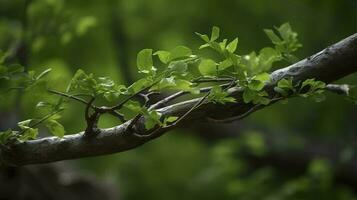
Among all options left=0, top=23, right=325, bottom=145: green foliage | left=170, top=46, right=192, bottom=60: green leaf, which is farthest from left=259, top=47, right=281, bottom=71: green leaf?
left=170, top=46, right=192, bottom=60: green leaf

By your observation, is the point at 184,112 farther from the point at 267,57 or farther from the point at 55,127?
the point at 55,127

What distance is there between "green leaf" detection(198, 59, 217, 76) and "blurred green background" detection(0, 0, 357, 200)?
298 centimetres

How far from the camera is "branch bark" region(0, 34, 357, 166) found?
243cm

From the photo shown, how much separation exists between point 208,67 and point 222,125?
168 inches

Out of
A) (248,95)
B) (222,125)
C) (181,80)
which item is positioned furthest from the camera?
(222,125)

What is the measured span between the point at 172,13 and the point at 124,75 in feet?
3.03

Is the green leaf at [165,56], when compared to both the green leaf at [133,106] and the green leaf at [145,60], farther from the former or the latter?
the green leaf at [133,106]

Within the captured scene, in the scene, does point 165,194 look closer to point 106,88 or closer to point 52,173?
point 52,173

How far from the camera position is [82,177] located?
18.7ft

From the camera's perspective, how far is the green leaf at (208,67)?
7.25 feet

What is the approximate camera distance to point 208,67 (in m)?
2.22

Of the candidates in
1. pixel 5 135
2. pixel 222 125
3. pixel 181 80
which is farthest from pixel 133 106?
pixel 222 125

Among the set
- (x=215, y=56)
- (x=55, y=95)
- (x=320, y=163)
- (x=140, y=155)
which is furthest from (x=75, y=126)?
(x=55, y=95)

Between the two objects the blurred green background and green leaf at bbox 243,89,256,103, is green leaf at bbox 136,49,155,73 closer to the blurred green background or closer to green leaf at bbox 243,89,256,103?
green leaf at bbox 243,89,256,103
